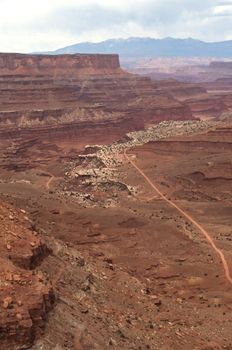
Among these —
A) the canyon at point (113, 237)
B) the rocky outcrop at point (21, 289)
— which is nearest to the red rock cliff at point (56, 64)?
the canyon at point (113, 237)

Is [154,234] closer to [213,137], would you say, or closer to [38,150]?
[213,137]

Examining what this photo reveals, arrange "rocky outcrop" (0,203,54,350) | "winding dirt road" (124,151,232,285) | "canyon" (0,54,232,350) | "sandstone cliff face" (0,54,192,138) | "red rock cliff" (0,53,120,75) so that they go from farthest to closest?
"red rock cliff" (0,53,120,75), "sandstone cliff face" (0,54,192,138), "winding dirt road" (124,151,232,285), "canyon" (0,54,232,350), "rocky outcrop" (0,203,54,350)

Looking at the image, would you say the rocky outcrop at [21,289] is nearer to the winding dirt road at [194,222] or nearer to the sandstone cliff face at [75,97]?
the winding dirt road at [194,222]

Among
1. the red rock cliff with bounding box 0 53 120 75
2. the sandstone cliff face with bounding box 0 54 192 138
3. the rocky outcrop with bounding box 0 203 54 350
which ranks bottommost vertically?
the sandstone cliff face with bounding box 0 54 192 138

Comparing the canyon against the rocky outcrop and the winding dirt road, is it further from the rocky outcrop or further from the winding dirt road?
the winding dirt road


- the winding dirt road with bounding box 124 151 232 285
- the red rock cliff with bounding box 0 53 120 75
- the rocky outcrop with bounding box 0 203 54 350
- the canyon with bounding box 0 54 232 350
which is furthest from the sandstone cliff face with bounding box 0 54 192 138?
the rocky outcrop with bounding box 0 203 54 350

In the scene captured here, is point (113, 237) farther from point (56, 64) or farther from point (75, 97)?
point (56, 64)
